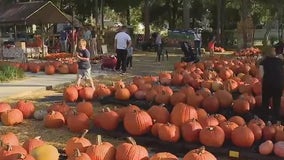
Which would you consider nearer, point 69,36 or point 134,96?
point 134,96

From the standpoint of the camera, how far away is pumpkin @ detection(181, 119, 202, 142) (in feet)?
24.6

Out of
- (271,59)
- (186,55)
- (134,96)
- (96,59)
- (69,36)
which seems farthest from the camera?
(69,36)

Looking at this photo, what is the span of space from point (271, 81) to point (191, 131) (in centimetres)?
261

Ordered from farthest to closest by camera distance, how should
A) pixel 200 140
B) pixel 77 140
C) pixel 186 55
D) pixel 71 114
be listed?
1. pixel 186 55
2. pixel 71 114
3. pixel 200 140
4. pixel 77 140

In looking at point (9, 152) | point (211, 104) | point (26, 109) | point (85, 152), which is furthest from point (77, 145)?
point (211, 104)

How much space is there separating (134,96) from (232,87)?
224cm

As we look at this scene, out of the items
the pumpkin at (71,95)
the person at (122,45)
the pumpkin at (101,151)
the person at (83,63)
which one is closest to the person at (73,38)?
the person at (122,45)

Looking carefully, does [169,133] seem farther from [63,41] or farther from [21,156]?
[63,41]

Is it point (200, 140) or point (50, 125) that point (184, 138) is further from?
point (50, 125)

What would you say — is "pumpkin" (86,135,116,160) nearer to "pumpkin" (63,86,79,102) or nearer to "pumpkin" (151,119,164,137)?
"pumpkin" (151,119,164,137)

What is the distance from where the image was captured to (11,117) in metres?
9.20

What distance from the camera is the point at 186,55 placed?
20.2 metres

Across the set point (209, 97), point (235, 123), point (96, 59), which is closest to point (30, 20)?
point (96, 59)

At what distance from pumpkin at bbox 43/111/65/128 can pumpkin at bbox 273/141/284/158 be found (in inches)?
147
